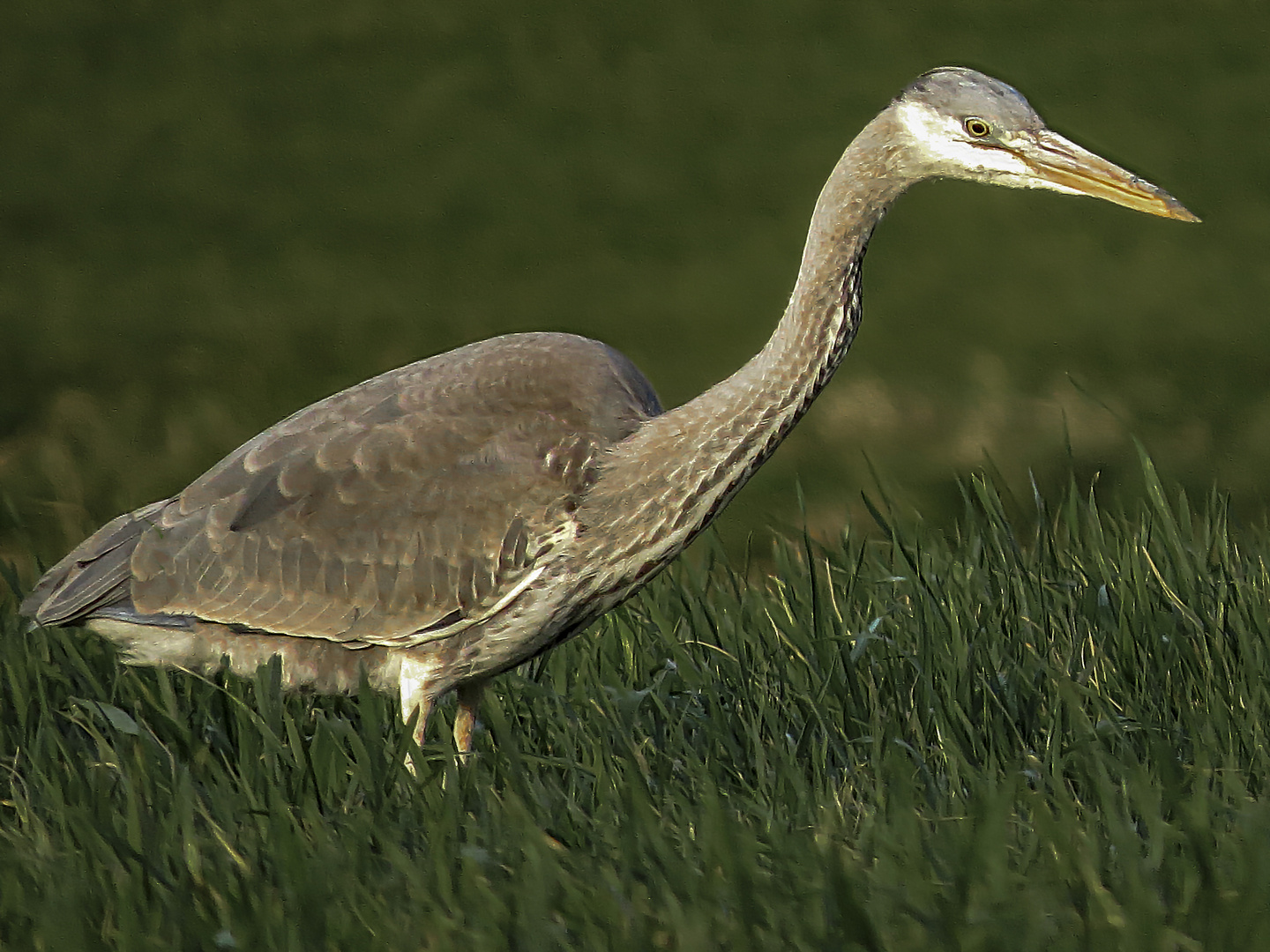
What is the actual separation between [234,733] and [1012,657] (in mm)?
1959

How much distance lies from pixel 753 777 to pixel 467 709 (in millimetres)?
1023

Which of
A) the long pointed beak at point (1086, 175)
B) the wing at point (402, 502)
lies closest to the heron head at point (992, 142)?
the long pointed beak at point (1086, 175)

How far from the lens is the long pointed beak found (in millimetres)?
Answer: 4055

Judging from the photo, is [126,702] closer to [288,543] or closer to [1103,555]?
[288,543]

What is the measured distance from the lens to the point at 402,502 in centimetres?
457

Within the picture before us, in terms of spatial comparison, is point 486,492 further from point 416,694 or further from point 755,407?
point 755,407

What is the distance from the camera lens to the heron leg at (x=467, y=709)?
4664 mm

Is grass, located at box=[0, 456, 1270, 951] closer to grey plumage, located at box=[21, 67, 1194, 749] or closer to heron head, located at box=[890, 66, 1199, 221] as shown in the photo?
grey plumage, located at box=[21, 67, 1194, 749]

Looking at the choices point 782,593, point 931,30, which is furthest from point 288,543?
point 931,30

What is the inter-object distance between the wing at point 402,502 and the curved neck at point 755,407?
5.1 inches

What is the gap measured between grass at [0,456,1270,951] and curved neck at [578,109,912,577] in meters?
0.43

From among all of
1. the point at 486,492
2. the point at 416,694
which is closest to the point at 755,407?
the point at 486,492

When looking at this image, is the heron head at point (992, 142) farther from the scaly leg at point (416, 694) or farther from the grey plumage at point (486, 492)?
the scaly leg at point (416, 694)

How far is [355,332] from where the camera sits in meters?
10.2
